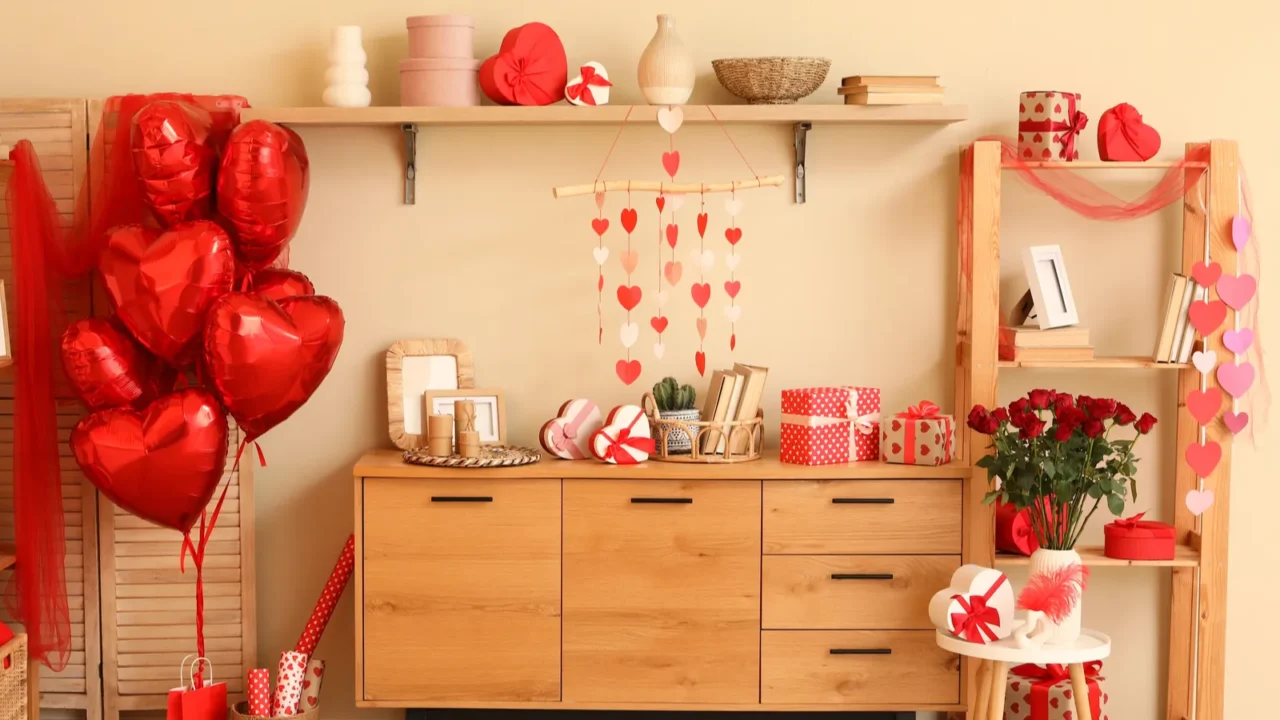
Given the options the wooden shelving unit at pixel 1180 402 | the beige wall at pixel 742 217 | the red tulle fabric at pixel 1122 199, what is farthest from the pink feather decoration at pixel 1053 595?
the red tulle fabric at pixel 1122 199

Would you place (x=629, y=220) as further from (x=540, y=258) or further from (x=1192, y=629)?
(x=1192, y=629)

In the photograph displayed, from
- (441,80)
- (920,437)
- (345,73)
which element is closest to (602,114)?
(441,80)

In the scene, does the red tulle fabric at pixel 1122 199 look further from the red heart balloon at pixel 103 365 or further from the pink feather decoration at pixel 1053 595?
the red heart balloon at pixel 103 365

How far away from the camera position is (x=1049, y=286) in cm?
284

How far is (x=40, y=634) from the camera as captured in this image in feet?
9.06

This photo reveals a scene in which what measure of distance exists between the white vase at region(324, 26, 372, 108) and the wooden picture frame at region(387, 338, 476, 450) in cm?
59

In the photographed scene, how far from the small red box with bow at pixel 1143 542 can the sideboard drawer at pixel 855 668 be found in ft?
1.53

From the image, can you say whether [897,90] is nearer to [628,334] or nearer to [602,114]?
[602,114]

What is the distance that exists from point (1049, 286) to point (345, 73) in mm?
1717

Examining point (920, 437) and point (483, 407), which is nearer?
point (920, 437)

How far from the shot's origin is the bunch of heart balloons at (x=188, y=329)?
250 cm

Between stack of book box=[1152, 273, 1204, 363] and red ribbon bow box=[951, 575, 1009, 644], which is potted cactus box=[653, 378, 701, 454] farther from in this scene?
stack of book box=[1152, 273, 1204, 363]

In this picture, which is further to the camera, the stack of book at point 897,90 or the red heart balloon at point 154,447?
the stack of book at point 897,90

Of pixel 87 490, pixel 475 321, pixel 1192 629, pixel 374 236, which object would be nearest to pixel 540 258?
pixel 475 321
